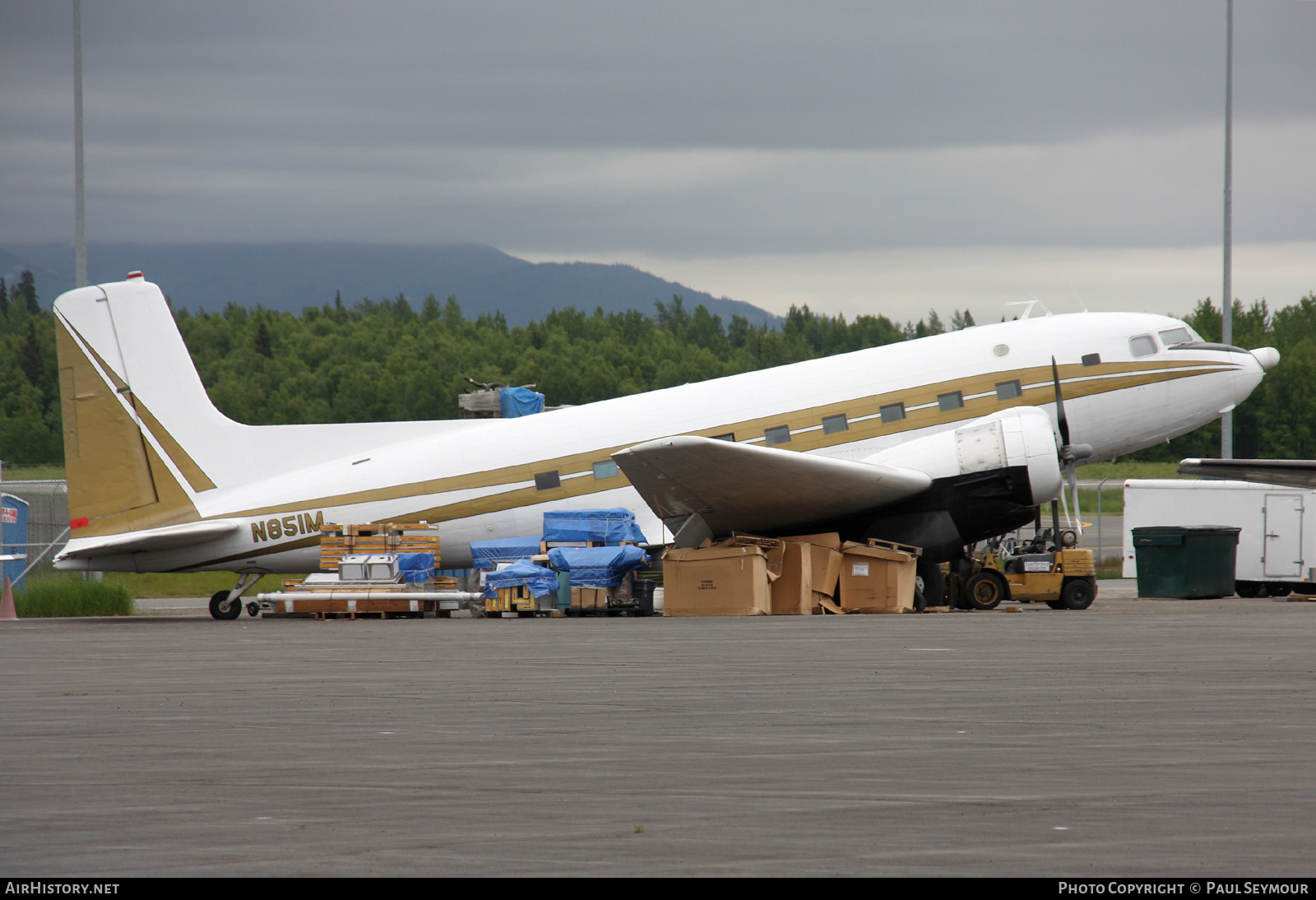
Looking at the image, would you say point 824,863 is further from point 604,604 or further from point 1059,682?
point 604,604

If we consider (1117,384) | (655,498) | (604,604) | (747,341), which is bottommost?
(604,604)

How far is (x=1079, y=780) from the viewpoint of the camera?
596 centimetres

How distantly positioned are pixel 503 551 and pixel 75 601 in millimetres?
8793

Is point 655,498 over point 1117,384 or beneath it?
beneath

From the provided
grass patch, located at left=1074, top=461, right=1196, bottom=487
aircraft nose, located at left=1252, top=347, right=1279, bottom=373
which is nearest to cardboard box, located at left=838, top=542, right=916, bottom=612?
aircraft nose, located at left=1252, top=347, right=1279, bottom=373

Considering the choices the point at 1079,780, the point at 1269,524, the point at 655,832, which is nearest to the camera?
the point at 655,832

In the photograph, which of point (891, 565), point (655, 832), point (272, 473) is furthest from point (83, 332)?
point (655, 832)

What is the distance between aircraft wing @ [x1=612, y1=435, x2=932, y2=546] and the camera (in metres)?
17.7

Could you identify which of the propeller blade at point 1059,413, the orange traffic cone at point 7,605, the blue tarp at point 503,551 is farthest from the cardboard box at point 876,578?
the orange traffic cone at point 7,605

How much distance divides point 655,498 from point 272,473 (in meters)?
6.54

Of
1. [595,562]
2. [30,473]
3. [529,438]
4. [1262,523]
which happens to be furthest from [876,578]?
[30,473]

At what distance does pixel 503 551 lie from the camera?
20234mm

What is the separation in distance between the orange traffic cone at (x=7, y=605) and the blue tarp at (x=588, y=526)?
9.34m

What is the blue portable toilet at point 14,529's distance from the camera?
84.9ft
